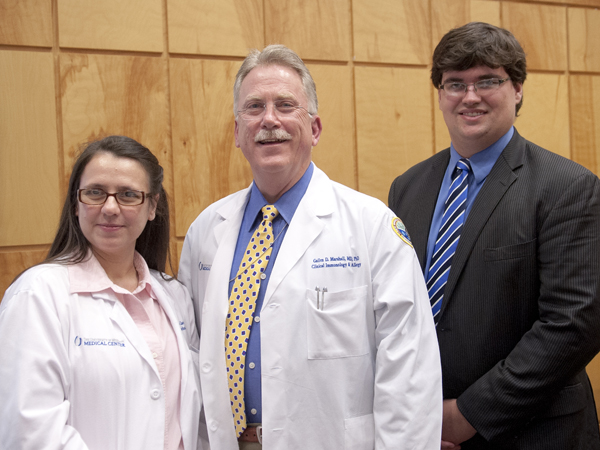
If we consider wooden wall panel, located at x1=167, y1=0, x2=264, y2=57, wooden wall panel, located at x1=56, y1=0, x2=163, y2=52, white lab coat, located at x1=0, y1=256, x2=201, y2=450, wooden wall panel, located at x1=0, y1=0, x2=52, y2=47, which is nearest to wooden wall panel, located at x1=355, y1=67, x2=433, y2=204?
wooden wall panel, located at x1=167, y1=0, x2=264, y2=57

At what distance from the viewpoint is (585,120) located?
14.2 ft

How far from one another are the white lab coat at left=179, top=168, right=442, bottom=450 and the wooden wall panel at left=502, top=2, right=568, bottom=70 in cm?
284

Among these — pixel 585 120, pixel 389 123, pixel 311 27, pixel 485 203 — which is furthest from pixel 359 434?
pixel 585 120

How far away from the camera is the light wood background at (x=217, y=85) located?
3.04 meters

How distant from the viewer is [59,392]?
1.57 metres

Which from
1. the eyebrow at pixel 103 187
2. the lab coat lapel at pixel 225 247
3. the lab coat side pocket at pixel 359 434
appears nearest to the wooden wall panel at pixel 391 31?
the lab coat lapel at pixel 225 247

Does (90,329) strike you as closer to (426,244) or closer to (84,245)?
(84,245)

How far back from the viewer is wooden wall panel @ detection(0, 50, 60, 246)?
9.83 ft

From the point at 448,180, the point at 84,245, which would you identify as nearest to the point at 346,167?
the point at 448,180

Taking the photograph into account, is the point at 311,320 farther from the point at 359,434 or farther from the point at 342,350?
the point at 359,434

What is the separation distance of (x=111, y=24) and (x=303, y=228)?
194 cm

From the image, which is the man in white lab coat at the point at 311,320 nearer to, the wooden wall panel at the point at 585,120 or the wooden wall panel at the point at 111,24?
the wooden wall panel at the point at 111,24

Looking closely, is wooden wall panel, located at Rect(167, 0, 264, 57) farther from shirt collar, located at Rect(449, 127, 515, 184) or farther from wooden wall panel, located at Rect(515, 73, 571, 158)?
wooden wall panel, located at Rect(515, 73, 571, 158)

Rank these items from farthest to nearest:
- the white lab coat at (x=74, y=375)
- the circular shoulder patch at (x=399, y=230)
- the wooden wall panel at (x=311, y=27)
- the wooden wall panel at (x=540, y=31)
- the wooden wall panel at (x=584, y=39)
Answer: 1. the wooden wall panel at (x=584, y=39)
2. the wooden wall panel at (x=540, y=31)
3. the wooden wall panel at (x=311, y=27)
4. the circular shoulder patch at (x=399, y=230)
5. the white lab coat at (x=74, y=375)
